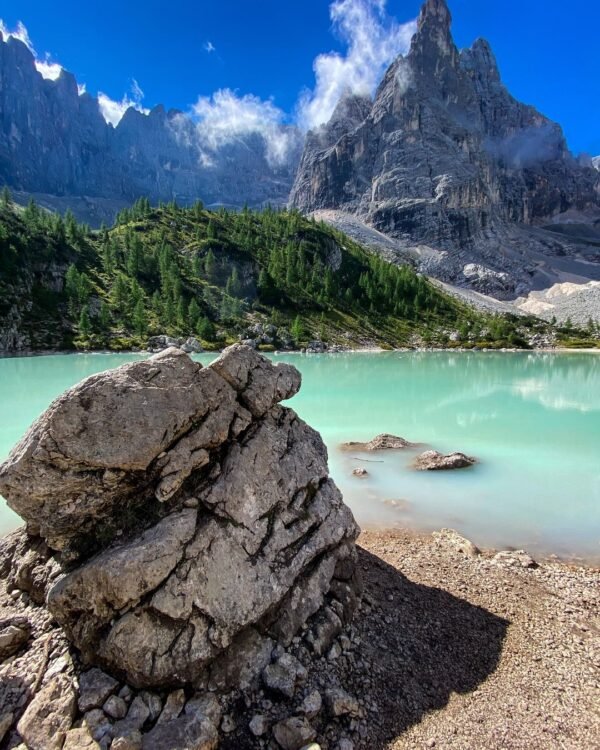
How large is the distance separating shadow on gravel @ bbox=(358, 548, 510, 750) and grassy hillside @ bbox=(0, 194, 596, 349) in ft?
338

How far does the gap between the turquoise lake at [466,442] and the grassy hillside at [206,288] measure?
47.9 metres

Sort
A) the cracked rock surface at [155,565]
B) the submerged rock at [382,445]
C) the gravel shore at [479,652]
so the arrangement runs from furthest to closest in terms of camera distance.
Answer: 1. the submerged rock at [382,445]
2. the gravel shore at [479,652]
3. the cracked rock surface at [155,565]

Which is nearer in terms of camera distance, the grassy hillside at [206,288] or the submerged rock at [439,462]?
the submerged rock at [439,462]

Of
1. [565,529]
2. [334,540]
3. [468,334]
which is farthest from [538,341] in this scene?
[334,540]

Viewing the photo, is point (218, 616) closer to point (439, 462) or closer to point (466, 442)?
point (439, 462)

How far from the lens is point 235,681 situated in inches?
275

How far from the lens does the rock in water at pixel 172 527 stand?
692cm

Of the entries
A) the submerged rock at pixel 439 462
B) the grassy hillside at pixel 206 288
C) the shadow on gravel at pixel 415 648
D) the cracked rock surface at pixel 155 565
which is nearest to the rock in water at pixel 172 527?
the cracked rock surface at pixel 155 565

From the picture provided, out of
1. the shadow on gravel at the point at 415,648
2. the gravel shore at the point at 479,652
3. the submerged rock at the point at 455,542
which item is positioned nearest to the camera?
the gravel shore at the point at 479,652

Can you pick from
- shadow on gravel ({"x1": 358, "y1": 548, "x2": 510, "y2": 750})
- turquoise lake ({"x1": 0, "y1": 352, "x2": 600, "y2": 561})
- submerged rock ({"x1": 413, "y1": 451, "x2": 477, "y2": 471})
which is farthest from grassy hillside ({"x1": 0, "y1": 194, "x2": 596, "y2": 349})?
shadow on gravel ({"x1": 358, "y1": 548, "x2": 510, "y2": 750})

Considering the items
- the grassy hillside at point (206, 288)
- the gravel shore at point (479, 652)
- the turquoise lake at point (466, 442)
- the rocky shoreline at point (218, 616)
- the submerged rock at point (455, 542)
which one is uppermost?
the grassy hillside at point (206, 288)

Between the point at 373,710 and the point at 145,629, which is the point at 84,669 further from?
the point at 373,710

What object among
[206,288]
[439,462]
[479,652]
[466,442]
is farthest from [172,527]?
[206,288]

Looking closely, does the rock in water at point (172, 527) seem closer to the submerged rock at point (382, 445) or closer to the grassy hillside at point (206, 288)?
the submerged rock at point (382, 445)
